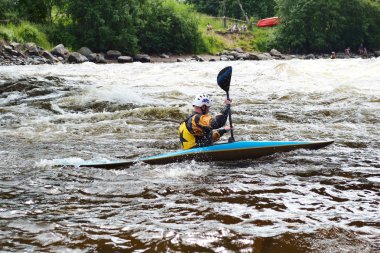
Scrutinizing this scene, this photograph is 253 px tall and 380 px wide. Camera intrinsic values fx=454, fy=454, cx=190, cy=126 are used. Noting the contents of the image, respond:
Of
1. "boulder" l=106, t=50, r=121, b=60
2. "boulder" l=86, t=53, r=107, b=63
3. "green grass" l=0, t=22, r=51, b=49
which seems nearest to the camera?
"green grass" l=0, t=22, r=51, b=49

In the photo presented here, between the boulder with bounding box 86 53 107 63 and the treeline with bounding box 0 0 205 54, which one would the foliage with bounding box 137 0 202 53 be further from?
the boulder with bounding box 86 53 107 63

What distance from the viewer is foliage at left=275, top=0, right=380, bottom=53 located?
156 feet

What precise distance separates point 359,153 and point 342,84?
25.6ft

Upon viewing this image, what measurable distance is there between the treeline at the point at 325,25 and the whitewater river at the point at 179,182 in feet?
120

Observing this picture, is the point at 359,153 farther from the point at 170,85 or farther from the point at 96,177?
the point at 170,85

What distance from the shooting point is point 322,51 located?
48.9 metres

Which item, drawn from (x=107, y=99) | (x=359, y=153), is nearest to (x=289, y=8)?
(x=107, y=99)

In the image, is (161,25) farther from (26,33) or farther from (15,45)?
(15,45)

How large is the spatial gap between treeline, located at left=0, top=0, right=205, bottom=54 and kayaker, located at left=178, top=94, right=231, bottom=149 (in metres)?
27.7

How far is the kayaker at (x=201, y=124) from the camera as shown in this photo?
623 cm

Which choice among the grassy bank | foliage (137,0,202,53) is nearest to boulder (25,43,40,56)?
the grassy bank

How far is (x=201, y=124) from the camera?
249 inches

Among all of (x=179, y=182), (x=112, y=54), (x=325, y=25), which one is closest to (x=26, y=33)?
(x=112, y=54)

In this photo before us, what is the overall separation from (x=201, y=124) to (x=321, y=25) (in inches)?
1836
